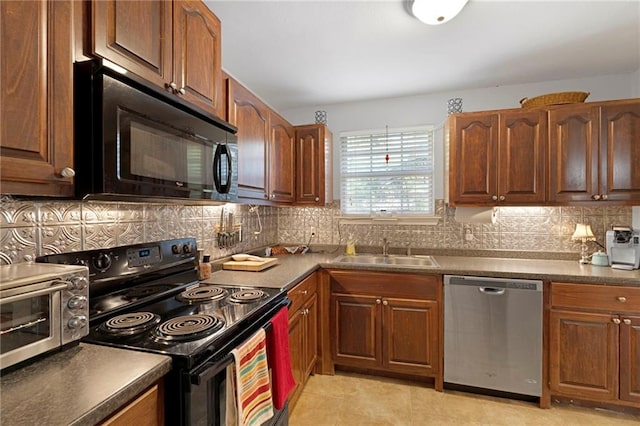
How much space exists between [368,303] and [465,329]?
709mm

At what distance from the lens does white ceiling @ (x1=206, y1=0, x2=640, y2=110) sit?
1686mm

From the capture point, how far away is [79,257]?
3.93 ft

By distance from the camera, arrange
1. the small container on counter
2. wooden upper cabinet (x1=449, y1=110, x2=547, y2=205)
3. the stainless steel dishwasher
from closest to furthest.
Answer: the small container on counter < the stainless steel dishwasher < wooden upper cabinet (x1=449, y1=110, x2=547, y2=205)

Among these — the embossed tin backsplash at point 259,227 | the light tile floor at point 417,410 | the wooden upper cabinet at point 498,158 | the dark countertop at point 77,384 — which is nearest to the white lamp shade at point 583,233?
the embossed tin backsplash at point 259,227

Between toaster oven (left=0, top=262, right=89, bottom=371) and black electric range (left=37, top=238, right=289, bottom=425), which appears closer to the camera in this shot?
toaster oven (left=0, top=262, right=89, bottom=371)

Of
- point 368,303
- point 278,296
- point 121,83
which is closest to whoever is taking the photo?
point 121,83

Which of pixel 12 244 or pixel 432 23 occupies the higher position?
pixel 432 23

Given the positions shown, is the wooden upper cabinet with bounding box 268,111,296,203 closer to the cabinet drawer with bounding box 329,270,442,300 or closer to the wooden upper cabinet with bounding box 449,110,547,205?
the cabinet drawer with bounding box 329,270,442,300

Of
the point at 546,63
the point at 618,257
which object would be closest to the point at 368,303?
the point at 618,257

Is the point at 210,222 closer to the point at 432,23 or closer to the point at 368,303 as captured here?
the point at 368,303

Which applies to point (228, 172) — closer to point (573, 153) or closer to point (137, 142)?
point (137, 142)

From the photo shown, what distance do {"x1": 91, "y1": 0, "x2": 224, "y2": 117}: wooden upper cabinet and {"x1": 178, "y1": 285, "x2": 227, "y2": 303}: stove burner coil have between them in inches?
36.8

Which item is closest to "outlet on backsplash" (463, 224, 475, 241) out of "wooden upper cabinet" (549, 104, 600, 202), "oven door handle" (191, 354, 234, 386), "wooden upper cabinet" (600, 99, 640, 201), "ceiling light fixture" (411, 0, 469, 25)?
"wooden upper cabinet" (549, 104, 600, 202)

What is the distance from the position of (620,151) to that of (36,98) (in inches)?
128
